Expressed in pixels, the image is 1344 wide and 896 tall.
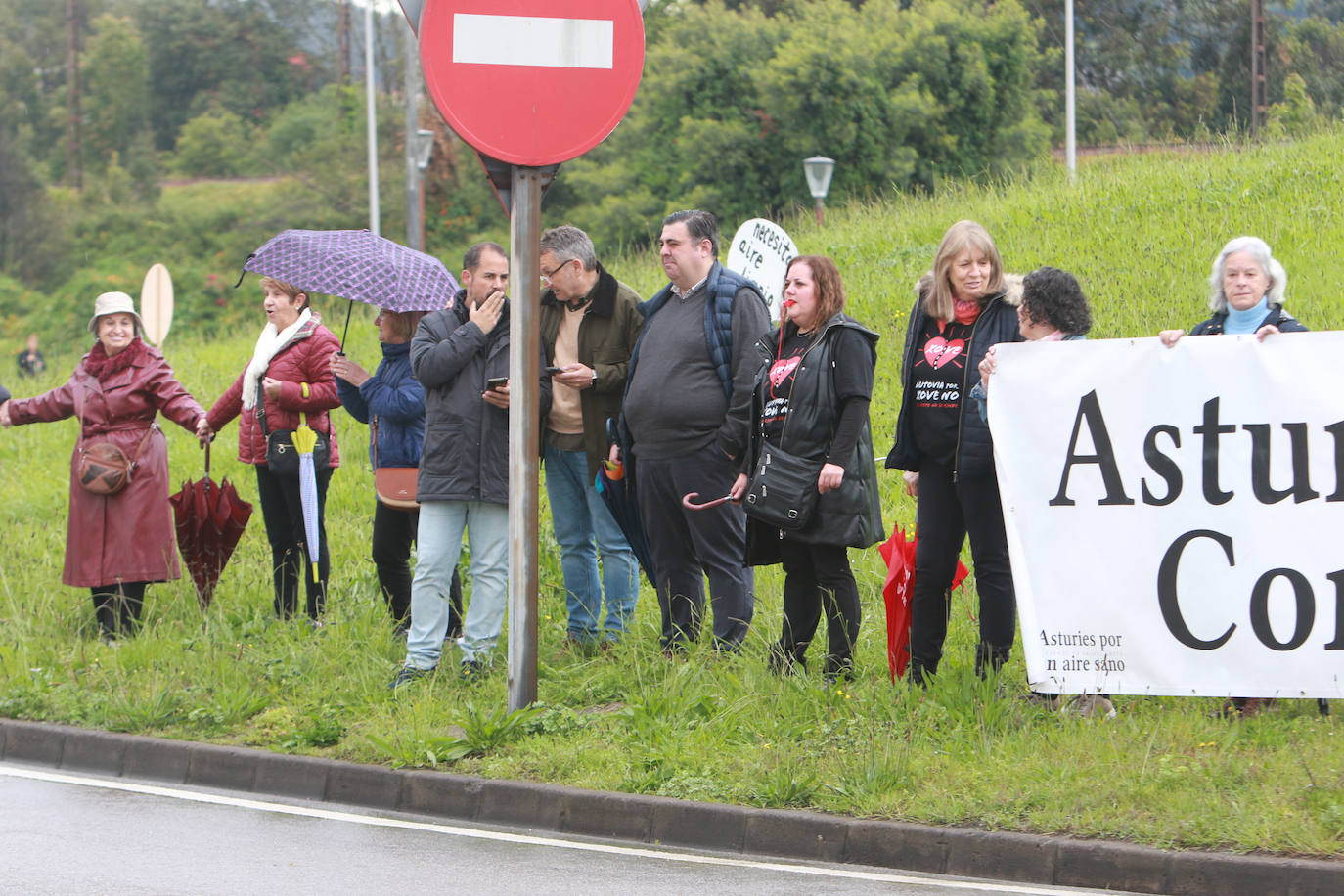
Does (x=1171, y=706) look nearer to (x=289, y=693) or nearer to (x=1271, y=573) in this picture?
(x=1271, y=573)

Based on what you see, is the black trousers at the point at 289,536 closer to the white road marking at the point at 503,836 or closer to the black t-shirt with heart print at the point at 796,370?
the white road marking at the point at 503,836

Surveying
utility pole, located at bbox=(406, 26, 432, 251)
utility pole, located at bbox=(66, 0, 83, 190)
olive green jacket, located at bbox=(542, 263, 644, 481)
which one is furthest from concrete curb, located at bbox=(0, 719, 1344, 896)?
utility pole, located at bbox=(66, 0, 83, 190)

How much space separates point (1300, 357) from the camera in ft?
21.2

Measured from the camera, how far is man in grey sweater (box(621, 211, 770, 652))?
7.98 m

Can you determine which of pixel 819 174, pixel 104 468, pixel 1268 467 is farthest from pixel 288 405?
pixel 819 174

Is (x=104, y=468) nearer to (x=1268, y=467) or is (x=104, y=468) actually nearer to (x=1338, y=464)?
(x=1268, y=467)

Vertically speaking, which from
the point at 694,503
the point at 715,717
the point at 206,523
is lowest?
the point at 715,717

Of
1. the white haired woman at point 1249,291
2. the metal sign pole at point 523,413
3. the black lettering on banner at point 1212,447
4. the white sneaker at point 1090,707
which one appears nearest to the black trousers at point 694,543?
the metal sign pole at point 523,413

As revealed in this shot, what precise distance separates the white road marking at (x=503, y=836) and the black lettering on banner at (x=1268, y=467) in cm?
195

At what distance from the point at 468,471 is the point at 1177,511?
3.45 m

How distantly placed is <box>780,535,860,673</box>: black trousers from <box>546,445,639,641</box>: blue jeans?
126cm

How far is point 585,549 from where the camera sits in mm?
8859

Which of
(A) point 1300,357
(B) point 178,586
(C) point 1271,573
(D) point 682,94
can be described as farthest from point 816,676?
(D) point 682,94

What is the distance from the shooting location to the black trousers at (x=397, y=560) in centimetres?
922
